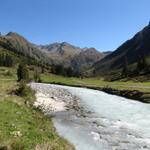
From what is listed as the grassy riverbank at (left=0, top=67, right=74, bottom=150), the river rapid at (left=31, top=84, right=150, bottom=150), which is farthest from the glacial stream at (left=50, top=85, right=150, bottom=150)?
the grassy riverbank at (left=0, top=67, right=74, bottom=150)

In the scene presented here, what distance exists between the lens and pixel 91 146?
74.6 feet

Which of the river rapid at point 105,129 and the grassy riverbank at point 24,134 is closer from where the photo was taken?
the grassy riverbank at point 24,134

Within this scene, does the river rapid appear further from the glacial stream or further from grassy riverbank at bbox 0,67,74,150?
grassy riverbank at bbox 0,67,74,150

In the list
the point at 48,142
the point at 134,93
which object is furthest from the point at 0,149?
the point at 134,93

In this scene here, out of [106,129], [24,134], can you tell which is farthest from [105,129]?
[24,134]

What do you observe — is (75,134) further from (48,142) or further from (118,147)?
(48,142)

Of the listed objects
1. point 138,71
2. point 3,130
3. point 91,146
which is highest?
point 138,71

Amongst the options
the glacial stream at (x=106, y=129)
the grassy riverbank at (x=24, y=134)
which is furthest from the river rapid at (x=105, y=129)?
the grassy riverbank at (x=24, y=134)

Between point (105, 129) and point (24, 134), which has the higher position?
point (24, 134)

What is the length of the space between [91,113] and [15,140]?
2195cm

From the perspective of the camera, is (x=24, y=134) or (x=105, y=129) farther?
(x=105, y=129)

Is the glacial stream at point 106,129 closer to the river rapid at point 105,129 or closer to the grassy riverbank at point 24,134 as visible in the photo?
the river rapid at point 105,129

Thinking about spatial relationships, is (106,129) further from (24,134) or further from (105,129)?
(24,134)

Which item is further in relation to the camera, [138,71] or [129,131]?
[138,71]
